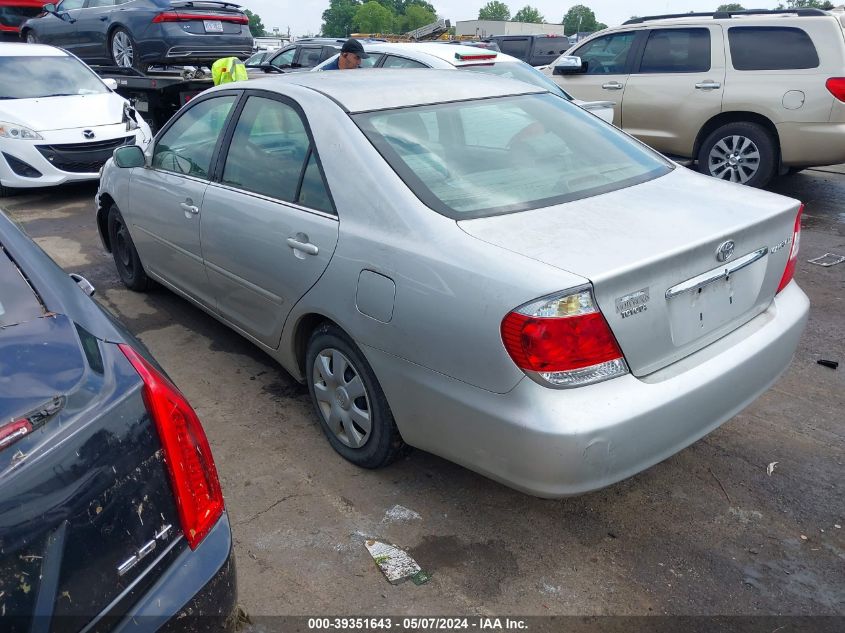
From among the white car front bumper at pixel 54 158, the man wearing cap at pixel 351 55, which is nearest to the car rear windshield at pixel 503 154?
the man wearing cap at pixel 351 55

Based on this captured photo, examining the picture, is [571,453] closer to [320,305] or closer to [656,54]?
[320,305]

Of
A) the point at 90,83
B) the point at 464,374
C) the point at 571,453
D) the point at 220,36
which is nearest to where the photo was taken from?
the point at 571,453

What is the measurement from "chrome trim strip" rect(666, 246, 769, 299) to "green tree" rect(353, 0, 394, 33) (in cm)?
12067

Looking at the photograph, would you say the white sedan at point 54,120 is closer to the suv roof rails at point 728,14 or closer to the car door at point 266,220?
the car door at point 266,220

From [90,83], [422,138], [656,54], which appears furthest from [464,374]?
[90,83]

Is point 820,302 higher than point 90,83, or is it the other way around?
point 90,83

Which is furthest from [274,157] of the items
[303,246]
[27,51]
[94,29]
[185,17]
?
[94,29]

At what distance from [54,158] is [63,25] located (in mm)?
5736

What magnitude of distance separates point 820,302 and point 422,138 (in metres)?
3.39

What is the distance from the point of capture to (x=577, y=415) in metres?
2.31

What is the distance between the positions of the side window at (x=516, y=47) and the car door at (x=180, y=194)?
17431 mm

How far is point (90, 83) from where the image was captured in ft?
30.3

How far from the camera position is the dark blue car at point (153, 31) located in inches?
419

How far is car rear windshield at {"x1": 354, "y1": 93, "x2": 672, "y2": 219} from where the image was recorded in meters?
2.92
